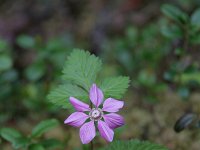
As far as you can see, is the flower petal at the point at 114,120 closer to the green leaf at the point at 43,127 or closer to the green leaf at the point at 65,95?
the green leaf at the point at 65,95

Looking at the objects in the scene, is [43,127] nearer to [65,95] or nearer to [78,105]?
[65,95]

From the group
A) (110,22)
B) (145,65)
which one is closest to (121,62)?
(145,65)

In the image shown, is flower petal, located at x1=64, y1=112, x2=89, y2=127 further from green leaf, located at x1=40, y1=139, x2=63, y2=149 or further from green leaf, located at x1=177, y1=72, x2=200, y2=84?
green leaf, located at x1=177, y1=72, x2=200, y2=84

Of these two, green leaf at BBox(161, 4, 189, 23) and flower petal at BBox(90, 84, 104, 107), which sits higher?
green leaf at BBox(161, 4, 189, 23)

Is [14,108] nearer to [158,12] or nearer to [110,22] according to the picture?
[110,22]


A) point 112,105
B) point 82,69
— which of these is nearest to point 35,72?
point 82,69

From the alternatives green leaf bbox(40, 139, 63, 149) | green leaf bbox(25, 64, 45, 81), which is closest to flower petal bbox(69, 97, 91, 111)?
green leaf bbox(40, 139, 63, 149)
